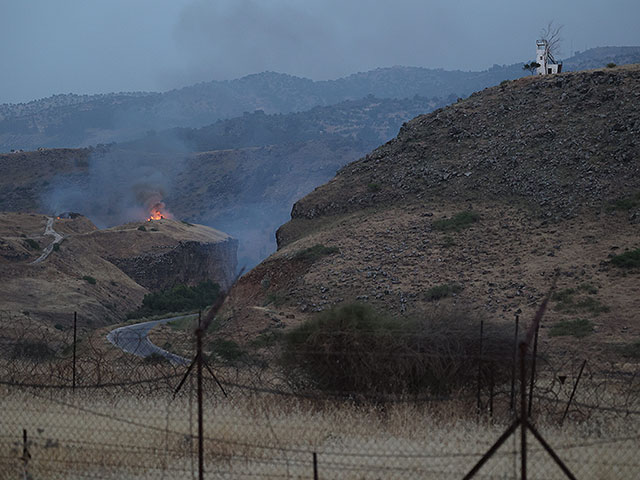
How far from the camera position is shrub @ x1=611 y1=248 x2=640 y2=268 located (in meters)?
34.0

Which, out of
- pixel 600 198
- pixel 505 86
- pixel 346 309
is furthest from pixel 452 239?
pixel 346 309

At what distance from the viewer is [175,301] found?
5709 centimetres

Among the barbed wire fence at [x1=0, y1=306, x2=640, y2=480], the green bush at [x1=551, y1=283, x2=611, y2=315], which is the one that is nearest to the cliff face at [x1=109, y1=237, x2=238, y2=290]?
the green bush at [x1=551, y1=283, x2=611, y2=315]

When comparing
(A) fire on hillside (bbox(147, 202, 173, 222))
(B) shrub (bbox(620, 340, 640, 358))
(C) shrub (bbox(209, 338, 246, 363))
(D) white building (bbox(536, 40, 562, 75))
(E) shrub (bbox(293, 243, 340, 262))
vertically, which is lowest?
(B) shrub (bbox(620, 340, 640, 358))

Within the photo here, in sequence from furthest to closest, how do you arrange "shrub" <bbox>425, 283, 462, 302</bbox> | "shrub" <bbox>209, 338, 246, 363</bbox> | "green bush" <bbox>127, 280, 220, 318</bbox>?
"green bush" <bbox>127, 280, 220, 318</bbox> < "shrub" <bbox>425, 283, 462, 302</bbox> < "shrub" <bbox>209, 338, 246, 363</bbox>

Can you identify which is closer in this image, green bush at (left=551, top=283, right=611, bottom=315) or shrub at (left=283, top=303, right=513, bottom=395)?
shrub at (left=283, top=303, right=513, bottom=395)

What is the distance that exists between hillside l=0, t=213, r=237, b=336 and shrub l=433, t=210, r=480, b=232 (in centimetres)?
2088

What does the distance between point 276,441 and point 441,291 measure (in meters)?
24.6

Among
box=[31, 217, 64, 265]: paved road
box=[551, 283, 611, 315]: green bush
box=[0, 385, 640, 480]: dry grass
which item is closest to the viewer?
box=[0, 385, 640, 480]: dry grass

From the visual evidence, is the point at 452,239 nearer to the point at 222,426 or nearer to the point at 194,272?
the point at 222,426

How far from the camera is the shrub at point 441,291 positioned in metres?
34.2

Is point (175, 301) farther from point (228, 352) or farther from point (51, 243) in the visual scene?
point (228, 352)

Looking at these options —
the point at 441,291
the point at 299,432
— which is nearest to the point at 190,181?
the point at 441,291

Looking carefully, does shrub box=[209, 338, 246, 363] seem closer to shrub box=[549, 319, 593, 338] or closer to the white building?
shrub box=[549, 319, 593, 338]
